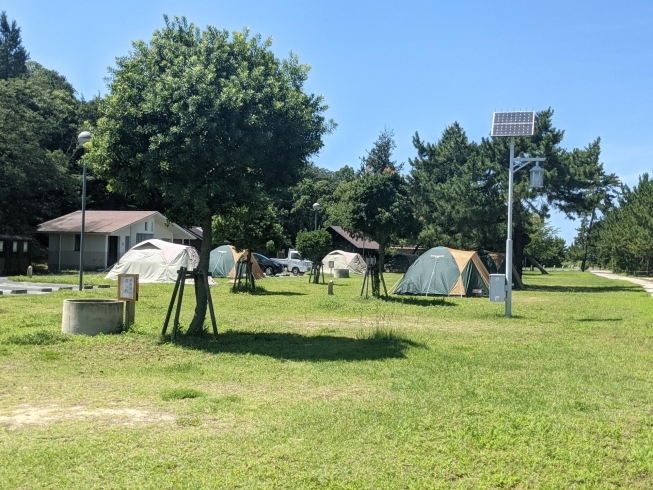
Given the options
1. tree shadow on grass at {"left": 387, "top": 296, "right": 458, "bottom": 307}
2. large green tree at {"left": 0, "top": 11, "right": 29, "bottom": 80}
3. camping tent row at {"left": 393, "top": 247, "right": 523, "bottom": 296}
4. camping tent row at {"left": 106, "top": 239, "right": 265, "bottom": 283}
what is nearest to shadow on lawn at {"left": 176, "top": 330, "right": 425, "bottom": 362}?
tree shadow on grass at {"left": 387, "top": 296, "right": 458, "bottom": 307}

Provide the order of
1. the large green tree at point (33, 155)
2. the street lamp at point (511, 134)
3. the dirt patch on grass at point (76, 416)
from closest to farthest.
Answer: the dirt patch on grass at point (76, 416), the street lamp at point (511, 134), the large green tree at point (33, 155)

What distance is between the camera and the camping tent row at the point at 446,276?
24359 mm

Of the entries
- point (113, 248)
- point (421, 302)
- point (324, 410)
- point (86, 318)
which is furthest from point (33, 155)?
point (324, 410)

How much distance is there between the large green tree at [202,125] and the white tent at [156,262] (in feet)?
57.9

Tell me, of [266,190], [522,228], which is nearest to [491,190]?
[522,228]

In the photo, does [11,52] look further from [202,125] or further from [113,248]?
[202,125]

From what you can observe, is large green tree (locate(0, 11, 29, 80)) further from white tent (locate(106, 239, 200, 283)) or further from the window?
white tent (locate(106, 239, 200, 283))

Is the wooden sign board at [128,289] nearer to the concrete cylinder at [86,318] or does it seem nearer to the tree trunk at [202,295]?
the concrete cylinder at [86,318]

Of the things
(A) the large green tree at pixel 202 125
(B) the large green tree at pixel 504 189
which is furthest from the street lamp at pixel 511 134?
(B) the large green tree at pixel 504 189

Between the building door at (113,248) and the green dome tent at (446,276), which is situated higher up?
the building door at (113,248)

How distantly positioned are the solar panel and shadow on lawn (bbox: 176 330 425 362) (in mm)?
7945

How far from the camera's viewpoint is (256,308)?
57.1 ft

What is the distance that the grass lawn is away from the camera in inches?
179

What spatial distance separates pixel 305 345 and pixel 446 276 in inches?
586
